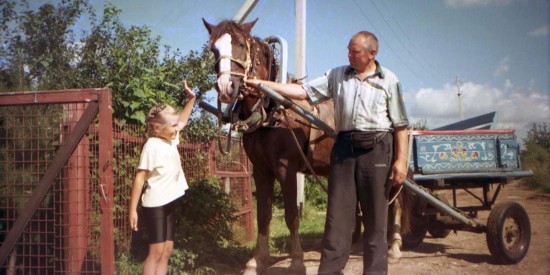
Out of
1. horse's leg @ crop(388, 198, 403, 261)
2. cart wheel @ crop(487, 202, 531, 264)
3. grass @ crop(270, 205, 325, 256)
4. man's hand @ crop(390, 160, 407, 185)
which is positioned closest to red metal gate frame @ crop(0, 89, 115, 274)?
man's hand @ crop(390, 160, 407, 185)

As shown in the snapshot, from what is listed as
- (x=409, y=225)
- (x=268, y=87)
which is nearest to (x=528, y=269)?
(x=409, y=225)

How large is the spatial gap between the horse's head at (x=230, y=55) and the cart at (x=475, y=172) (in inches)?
91.6

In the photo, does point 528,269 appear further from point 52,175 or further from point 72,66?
point 72,66

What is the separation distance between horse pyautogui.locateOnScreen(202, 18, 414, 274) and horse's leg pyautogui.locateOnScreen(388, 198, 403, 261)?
1296 mm

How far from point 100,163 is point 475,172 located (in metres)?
4.68

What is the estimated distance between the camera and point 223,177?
7.13 m

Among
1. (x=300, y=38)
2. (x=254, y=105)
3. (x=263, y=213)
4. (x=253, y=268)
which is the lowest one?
(x=253, y=268)

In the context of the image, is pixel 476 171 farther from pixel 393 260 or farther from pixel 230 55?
pixel 230 55

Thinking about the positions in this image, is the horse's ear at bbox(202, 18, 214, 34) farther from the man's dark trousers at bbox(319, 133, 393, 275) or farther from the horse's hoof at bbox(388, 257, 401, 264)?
the horse's hoof at bbox(388, 257, 401, 264)

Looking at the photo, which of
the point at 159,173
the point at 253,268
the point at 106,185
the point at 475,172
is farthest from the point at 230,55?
the point at 475,172

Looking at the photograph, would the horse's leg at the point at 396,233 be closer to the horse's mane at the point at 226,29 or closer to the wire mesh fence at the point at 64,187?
the horse's mane at the point at 226,29

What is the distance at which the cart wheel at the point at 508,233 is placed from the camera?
5.45m

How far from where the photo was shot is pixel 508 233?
18.7 feet

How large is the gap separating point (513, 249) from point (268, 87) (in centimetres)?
403
